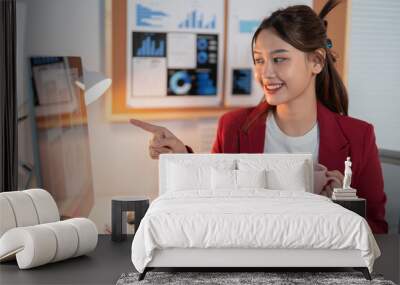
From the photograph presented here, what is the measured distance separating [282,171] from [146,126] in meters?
1.45

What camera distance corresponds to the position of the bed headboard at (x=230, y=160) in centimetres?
598

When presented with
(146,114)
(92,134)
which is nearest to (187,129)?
(146,114)

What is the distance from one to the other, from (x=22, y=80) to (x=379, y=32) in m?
3.37

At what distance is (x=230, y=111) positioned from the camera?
6852 millimetres

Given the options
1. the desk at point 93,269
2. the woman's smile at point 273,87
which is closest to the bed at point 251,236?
the desk at point 93,269

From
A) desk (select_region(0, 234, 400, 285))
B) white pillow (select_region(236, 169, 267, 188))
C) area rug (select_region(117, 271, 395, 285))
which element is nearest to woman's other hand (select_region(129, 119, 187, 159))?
white pillow (select_region(236, 169, 267, 188))

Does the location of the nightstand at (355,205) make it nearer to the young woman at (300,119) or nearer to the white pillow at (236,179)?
the white pillow at (236,179)

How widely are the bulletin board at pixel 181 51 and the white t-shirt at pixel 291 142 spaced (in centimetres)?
44

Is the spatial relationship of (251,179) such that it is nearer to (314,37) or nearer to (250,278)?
(250,278)

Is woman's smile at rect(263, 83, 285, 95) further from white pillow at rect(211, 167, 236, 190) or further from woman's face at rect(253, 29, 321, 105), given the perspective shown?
white pillow at rect(211, 167, 236, 190)

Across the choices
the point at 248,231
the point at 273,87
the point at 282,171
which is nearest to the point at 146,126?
the point at 273,87

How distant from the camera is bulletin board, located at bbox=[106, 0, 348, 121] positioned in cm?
665

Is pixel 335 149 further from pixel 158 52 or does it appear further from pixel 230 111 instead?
pixel 158 52

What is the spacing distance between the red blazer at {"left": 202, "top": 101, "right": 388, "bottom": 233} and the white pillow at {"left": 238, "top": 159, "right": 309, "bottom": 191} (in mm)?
618
